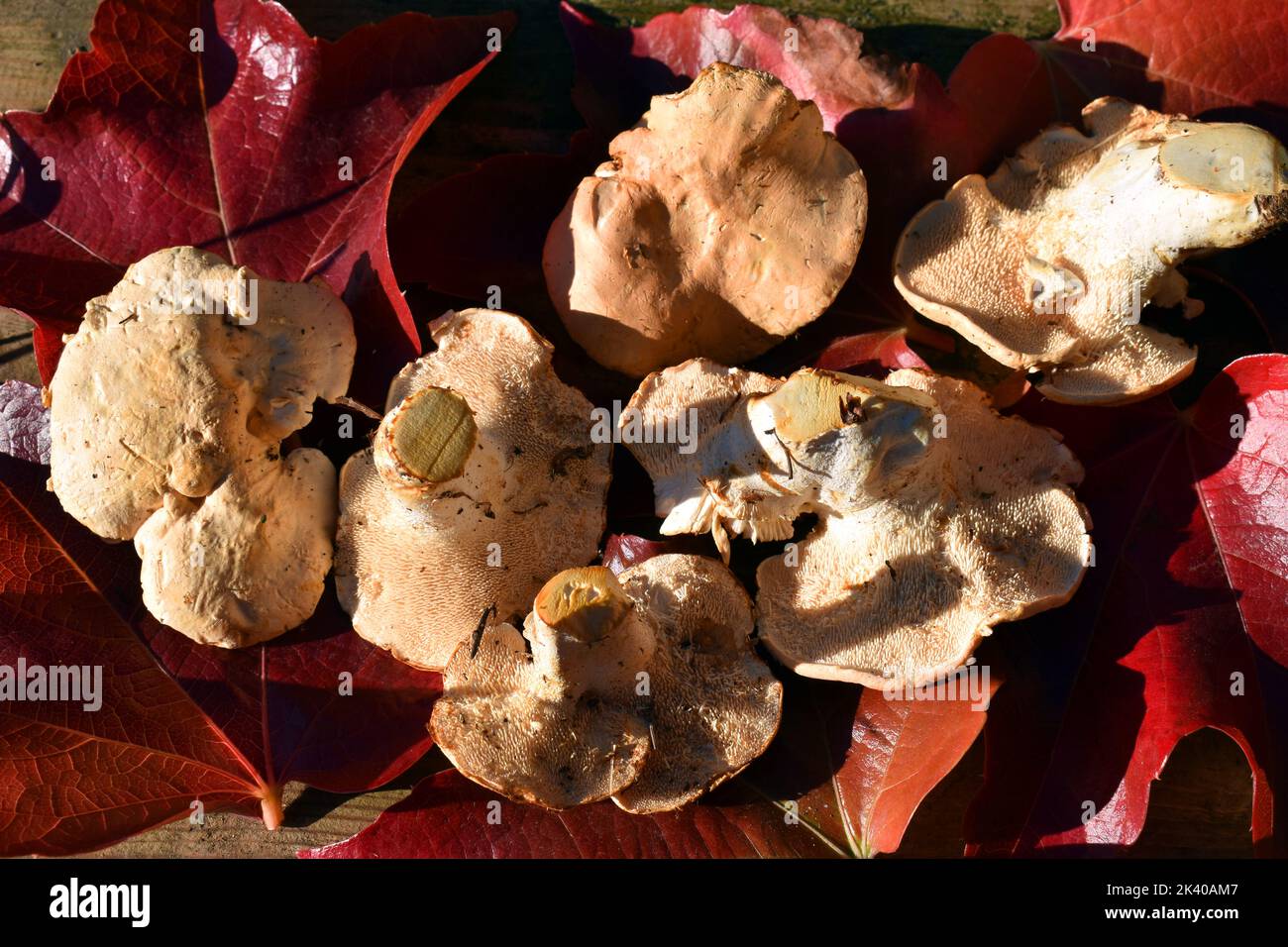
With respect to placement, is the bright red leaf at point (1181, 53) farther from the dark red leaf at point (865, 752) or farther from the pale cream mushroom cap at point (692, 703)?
the pale cream mushroom cap at point (692, 703)

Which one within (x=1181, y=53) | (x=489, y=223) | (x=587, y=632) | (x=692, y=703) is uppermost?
(x=1181, y=53)

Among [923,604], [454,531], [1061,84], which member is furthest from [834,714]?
[1061,84]

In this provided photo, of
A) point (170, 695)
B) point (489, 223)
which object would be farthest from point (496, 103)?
point (170, 695)

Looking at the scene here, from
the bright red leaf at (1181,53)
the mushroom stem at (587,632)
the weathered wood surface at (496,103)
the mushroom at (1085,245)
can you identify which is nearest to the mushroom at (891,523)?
the mushroom at (1085,245)

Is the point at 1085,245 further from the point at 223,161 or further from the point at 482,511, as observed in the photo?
the point at 223,161

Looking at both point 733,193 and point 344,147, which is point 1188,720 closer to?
point 733,193

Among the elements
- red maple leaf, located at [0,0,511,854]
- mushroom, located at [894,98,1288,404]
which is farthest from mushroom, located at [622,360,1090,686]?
red maple leaf, located at [0,0,511,854]
